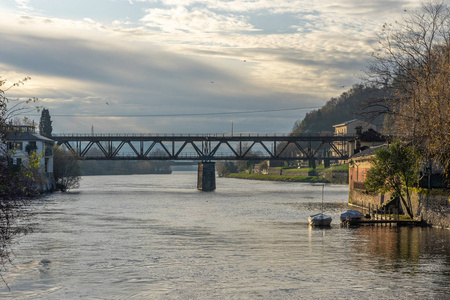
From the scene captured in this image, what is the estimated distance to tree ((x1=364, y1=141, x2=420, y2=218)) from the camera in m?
56.0

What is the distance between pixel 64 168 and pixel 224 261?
99.1 meters

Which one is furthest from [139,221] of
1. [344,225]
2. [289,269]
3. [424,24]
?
[424,24]

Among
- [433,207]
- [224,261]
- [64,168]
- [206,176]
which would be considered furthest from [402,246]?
[206,176]

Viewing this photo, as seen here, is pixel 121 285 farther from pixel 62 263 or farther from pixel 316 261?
pixel 316 261

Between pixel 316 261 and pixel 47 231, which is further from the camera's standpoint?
pixel 47 231

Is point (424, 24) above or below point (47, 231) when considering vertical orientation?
above

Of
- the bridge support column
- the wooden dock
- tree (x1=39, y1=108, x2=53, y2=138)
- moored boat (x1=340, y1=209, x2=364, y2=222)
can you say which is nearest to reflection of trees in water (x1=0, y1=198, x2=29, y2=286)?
the wooden dock

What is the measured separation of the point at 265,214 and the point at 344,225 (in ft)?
55.9

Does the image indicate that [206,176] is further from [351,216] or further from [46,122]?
[351,216]

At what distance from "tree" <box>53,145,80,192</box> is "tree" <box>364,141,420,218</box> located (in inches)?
3389

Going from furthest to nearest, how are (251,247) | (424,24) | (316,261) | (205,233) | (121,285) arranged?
(424,24) → (205,233) → (251,247) → (316,261) → (121,285)

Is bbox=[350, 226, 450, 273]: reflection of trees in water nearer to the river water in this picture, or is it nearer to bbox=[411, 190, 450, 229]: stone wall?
the river water

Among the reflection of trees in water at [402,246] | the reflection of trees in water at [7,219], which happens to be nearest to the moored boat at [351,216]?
the reflection of trees in water at [402,246]

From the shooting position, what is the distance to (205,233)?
51500 millimetres
